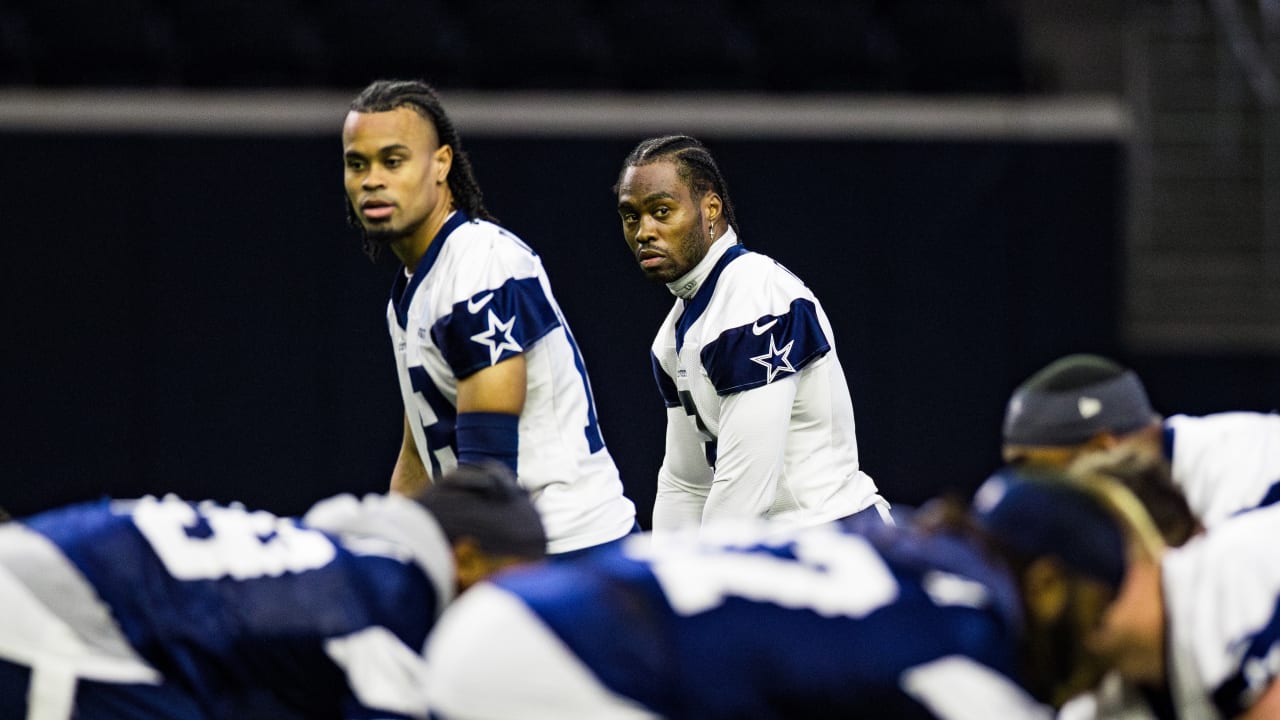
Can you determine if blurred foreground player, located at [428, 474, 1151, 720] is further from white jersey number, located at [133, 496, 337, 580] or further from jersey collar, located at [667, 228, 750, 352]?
jersey collar, located at [667, 228, 750, 352]

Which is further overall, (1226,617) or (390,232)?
(390,232)

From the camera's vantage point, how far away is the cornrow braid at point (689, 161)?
4.26 metres

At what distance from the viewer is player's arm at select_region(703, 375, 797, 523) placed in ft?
12.9

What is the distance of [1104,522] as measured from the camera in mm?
2264

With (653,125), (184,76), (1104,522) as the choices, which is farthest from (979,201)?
(1104,522)

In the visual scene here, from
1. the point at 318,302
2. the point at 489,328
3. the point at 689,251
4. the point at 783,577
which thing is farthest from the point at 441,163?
the point at 318,302

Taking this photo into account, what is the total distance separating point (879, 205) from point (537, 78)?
181cm

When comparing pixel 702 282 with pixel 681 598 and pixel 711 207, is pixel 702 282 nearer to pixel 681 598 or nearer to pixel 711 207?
pixel 711 207

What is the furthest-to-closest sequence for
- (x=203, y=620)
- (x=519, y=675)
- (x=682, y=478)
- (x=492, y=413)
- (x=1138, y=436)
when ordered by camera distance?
1. (x=682, y=478)
2. (x=492, y=413)
3. (x=1138, y=436)
4. (x=203, y=620)
5. (x=519, y=675)

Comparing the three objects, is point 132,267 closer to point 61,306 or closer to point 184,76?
point 61,306

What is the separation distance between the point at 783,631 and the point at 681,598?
0.14 m

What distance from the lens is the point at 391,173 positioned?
394 cm

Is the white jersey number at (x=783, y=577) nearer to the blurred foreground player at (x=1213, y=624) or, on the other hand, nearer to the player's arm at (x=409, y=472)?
the blurred foreground player at (x=1213, y=624)

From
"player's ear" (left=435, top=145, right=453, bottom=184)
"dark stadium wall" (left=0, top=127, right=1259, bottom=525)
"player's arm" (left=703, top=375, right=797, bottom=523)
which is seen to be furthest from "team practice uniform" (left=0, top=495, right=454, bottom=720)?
"dark stadium wall" (left=0, top=127, right=1259, bottom=525)
